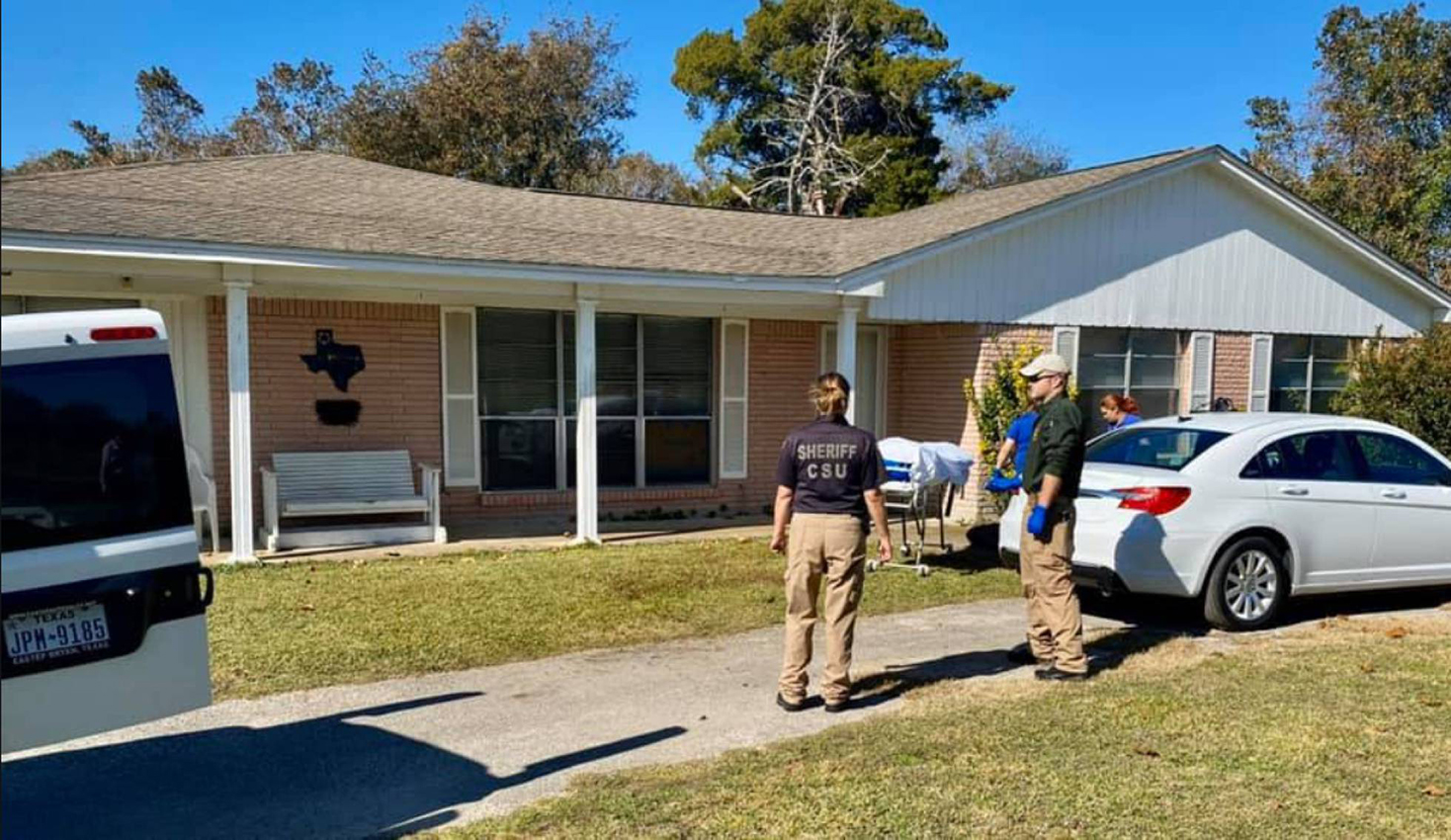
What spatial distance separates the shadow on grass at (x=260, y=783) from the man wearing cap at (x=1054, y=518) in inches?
91.4

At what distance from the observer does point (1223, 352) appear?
14.4m

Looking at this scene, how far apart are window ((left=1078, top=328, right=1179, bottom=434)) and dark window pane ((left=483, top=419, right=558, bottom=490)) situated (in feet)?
22.8

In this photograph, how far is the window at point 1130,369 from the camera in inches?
532

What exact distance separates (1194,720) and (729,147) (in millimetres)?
32125

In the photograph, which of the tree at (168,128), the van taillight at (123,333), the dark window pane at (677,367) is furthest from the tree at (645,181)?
the van taillight at (123,333)

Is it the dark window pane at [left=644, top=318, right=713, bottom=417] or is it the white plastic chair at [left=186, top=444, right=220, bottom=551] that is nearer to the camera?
the white plastic chair at [left=186, top=444, right=220, bottom=551]

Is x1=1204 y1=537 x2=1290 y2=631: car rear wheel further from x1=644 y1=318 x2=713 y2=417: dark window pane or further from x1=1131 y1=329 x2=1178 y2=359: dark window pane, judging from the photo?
x1=644 y1=318 x2=713 y2=417: dark window pane

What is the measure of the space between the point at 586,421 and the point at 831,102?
26.1 metres

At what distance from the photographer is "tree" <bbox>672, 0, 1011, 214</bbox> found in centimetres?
3269

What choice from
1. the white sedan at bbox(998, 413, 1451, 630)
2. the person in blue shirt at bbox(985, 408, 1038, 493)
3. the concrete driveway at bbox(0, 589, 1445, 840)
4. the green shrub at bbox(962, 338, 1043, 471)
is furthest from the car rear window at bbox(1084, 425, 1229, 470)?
the green shrub at bbox(962, 338, 1043, 471)

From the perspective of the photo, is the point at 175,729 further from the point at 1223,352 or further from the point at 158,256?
the point at 1223,352

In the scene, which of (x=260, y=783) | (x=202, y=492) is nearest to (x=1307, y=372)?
(x=202, y=492)

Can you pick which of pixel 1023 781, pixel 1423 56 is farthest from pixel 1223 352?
pixel 1423 56

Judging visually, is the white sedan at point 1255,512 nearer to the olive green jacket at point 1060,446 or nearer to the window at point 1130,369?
the olive green jacket at point 1060,446
